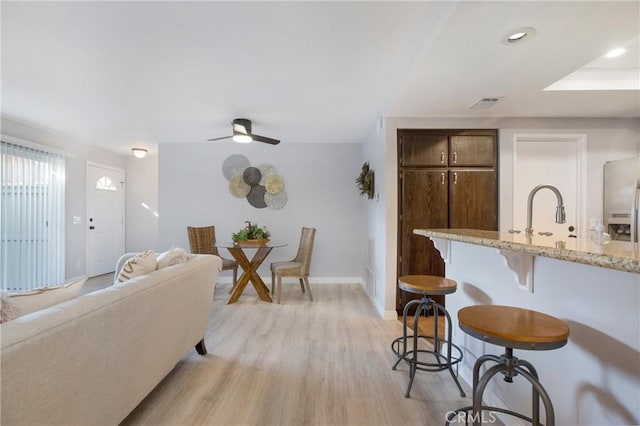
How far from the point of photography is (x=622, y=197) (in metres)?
2.99

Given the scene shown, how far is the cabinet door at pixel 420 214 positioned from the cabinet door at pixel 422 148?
103mm

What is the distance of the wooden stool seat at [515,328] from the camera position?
99cm

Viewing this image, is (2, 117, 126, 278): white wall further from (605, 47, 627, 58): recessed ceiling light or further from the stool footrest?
(605, 47, 627, 58): recessed ceiling light

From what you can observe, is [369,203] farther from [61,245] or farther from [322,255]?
[61,245]

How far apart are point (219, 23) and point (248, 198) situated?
3216 mm

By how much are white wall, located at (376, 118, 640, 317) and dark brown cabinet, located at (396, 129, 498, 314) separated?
0.07m

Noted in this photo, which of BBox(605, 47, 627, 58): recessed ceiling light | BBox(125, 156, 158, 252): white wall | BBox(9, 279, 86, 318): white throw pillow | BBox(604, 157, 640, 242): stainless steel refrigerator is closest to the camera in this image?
BBox(9, 279, 86, 318): white throw pillow

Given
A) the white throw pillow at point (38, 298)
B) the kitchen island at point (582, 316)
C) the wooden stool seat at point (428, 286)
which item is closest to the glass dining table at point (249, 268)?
the wooden stool seat at point (428, 286)

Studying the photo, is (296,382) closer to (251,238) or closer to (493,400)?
(493,400)

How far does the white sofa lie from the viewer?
0.90 meters

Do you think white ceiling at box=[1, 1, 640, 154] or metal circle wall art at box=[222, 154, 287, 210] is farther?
metal circle wall art at box=[222, 154, 287, 210]

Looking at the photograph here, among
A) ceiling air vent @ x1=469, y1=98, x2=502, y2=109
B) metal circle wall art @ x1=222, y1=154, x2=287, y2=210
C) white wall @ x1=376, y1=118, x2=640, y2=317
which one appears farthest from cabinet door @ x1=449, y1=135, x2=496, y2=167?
metal circle wall art @ x1=222, y1=154, x2=287, y2=210

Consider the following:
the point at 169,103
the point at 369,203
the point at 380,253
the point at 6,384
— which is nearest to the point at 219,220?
the point at 169,103

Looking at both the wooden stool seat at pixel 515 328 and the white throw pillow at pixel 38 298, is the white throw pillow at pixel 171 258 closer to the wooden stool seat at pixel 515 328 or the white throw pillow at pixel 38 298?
the white throw pillow at pixel 38 298
